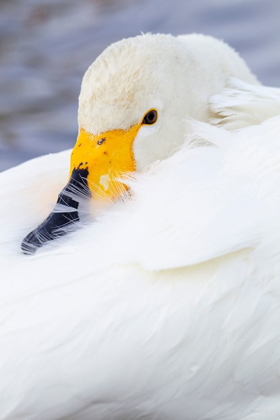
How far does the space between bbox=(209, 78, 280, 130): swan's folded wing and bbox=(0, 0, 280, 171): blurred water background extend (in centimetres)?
140

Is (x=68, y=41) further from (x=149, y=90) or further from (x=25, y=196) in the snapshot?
(x=25, y=196)

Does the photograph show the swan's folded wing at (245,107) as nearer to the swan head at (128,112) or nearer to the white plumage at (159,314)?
the swan head at (128,112)

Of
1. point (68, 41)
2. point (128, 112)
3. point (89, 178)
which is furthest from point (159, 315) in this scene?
point (68, 41)

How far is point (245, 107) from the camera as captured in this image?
6.25 ft

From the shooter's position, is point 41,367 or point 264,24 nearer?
point 41,367

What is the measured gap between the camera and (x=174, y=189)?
61.7 inches

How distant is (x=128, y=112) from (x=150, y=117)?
0.28 ft

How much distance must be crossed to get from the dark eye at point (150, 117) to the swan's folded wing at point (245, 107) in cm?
16

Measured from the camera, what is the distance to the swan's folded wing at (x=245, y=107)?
6.24 ft

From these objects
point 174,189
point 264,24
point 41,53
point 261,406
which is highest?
point 41,53

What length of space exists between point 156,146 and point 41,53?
7.39 feet

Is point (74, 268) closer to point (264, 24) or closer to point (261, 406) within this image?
point (261, 406)

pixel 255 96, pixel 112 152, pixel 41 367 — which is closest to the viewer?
pixel 41 367

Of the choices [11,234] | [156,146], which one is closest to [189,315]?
[11,234]
